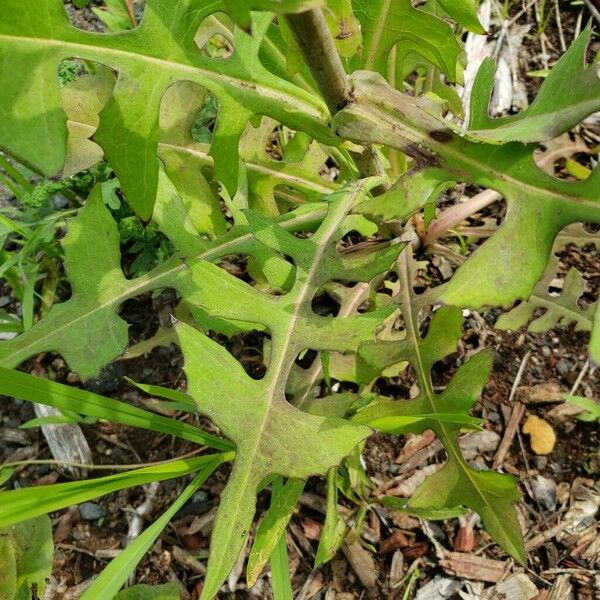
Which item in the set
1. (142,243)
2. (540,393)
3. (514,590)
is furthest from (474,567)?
(142,243)

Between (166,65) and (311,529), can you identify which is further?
(311,529)

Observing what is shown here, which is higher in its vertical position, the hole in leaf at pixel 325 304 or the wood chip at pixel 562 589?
the hole in leaf at pixel 325 304

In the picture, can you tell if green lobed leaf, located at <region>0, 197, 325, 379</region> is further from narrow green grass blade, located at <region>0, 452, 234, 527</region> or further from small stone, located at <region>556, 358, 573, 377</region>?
small stone, located at <region>556, 358, 573, 377</region>

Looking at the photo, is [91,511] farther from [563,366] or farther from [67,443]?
[563,366]

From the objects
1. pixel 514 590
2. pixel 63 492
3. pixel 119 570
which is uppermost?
pixel 63 492

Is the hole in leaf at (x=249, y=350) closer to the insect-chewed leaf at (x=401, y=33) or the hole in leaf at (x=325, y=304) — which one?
the hole in leaf at (x=325, y=304)

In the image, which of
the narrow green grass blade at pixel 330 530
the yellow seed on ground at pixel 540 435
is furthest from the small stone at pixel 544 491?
the narrow green grass blade at pixel 330 530

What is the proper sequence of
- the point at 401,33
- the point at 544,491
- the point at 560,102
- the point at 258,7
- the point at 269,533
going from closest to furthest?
the point at 258,7, the point at 560,102, the point at 269,533, the point at 401,33, the point at 544,491

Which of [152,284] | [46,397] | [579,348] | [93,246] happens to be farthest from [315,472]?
[579,348]
